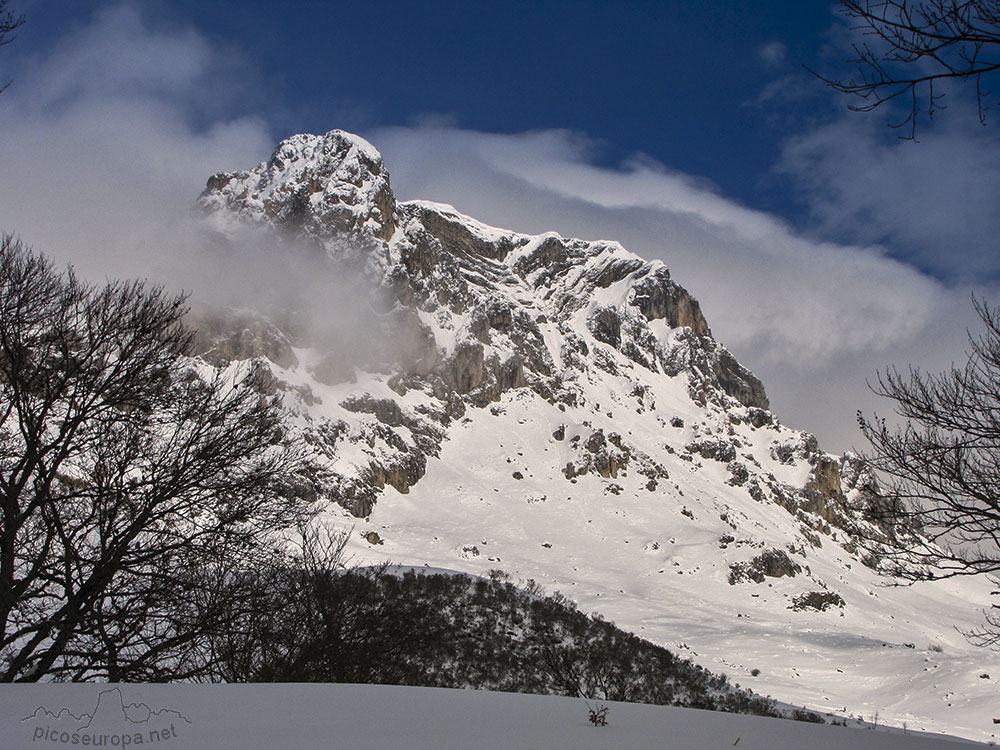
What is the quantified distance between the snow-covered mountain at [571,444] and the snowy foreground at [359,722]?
74.6 ft

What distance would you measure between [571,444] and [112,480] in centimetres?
9017

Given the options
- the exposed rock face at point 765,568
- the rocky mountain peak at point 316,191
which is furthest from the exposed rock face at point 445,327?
the exposed rock face at point 765,568

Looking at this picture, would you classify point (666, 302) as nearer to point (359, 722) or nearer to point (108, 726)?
point (359, 722)

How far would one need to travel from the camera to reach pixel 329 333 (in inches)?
4107

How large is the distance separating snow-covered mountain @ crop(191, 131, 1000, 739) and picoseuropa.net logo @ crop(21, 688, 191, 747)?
25.7 m

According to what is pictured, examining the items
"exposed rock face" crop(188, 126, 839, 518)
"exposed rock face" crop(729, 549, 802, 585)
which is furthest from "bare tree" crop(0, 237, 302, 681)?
"exposed rock face" crop(729, 549, 802, 585)

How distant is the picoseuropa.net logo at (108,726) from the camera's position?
330cm

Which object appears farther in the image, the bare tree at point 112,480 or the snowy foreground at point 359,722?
the bare tree at point 112,480

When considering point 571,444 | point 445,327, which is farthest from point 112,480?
point 445,327

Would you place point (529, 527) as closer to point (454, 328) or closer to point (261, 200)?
point (454, 328)

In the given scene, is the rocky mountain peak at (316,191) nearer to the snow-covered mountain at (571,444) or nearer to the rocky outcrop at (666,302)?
the snow-covered mountain at (571,444)

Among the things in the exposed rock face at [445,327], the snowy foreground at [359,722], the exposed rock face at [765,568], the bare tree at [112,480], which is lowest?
the snowy foreground at [359,722]

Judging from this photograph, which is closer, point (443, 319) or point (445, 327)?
point (445, 327)

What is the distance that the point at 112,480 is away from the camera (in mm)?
9805
